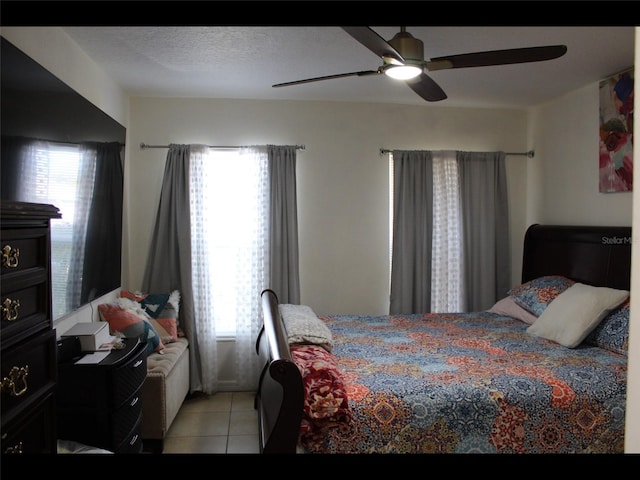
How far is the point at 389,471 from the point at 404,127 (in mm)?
4301

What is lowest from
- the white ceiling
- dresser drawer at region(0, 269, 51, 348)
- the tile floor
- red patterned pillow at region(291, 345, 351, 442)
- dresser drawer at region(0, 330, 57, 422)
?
the tile floor

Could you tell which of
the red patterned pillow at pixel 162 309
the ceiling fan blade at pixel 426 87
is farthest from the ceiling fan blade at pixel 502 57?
the red patterned pillow at pixel 162 309

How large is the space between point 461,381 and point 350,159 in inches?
98.1

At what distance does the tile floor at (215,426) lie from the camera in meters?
3.16

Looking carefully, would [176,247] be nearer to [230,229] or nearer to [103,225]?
[230,229]

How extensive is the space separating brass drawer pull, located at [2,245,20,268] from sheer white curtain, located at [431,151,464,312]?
12.3 ft

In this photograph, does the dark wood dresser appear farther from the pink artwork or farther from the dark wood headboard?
the pink artwork

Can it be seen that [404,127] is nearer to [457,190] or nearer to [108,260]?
[457,190]

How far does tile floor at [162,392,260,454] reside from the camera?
10.4ft

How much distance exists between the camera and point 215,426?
350 cm

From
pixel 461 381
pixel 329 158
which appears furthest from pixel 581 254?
pixel 329 158

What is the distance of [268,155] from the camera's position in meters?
4.17

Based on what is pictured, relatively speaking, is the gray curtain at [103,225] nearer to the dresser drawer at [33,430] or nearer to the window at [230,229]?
the window at [230,229]

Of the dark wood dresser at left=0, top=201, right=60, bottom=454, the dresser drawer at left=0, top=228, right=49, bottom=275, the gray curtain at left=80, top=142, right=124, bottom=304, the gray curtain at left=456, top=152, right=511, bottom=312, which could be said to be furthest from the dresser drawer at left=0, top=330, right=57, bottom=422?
the gray curtain at left=456, top=152, right=511, bottom=312
